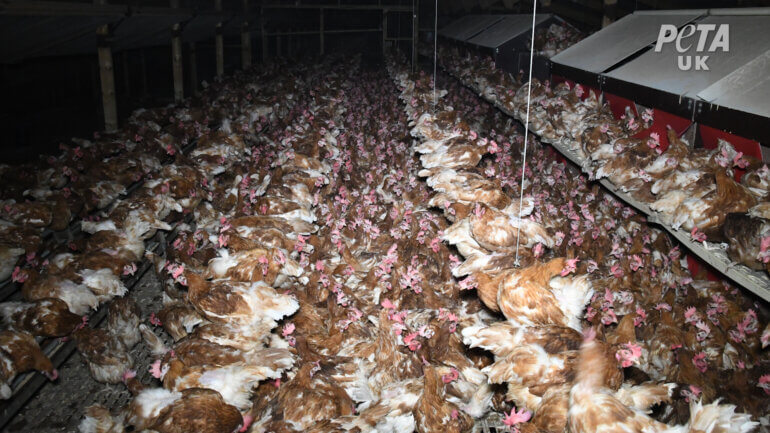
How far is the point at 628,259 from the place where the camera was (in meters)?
4.44

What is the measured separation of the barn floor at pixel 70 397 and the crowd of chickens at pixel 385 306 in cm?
15

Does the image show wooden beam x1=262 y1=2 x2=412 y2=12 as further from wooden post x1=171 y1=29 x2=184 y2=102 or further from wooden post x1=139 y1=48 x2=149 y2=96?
wooden post x1=171 y1=29 x2=184 y2=102

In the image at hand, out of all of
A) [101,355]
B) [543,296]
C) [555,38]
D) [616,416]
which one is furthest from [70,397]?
[555,38]

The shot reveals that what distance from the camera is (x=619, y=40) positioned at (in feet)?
22.8

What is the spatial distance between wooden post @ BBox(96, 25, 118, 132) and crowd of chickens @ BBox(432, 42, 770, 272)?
6.70 metres

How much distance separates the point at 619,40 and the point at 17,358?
796cm

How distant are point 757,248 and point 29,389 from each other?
4.92m

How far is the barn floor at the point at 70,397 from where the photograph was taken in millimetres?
3432

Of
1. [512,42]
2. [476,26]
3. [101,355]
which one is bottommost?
[101,355]

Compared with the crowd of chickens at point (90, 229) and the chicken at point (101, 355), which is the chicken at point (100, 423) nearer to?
the crowd of chickens at point (90, 229)

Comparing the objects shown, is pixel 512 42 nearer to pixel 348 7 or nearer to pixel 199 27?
pixel 199 27

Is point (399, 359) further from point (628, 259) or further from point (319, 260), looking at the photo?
point (628, 259)

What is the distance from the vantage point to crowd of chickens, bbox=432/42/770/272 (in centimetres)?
301

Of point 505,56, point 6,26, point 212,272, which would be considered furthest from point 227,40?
point 212,272
